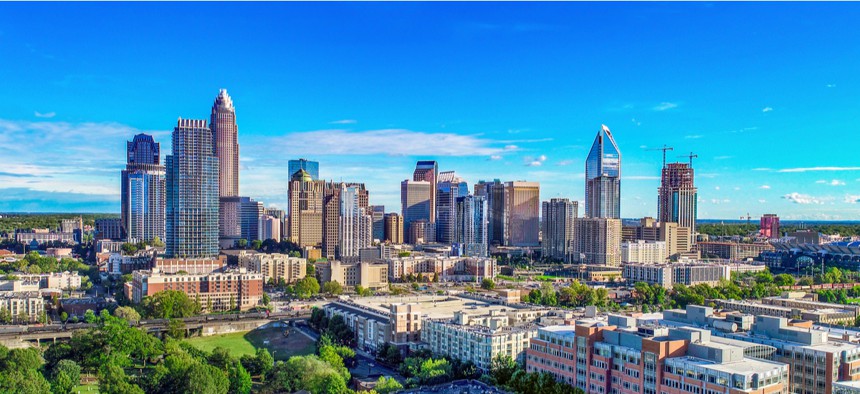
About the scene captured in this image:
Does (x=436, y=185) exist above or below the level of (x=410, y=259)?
above

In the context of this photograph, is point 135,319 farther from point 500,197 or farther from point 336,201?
point 500,197

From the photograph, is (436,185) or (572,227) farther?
(436,185)

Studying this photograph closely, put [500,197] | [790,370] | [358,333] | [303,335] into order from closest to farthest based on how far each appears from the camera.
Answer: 1. [790,370]
2. [358,333]
3. [303,335]
4. [500,197]

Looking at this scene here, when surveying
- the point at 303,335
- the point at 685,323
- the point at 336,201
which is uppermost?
the point at 336,201

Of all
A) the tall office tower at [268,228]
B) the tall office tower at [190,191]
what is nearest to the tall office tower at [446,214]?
the tall office tower at [268,228]

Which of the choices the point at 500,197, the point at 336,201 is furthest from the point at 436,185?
the point at 336,201

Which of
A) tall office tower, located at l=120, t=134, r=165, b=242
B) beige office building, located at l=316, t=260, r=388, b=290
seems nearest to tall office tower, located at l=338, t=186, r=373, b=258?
beige office building, located at l=316, t=260, r=388, b=290
